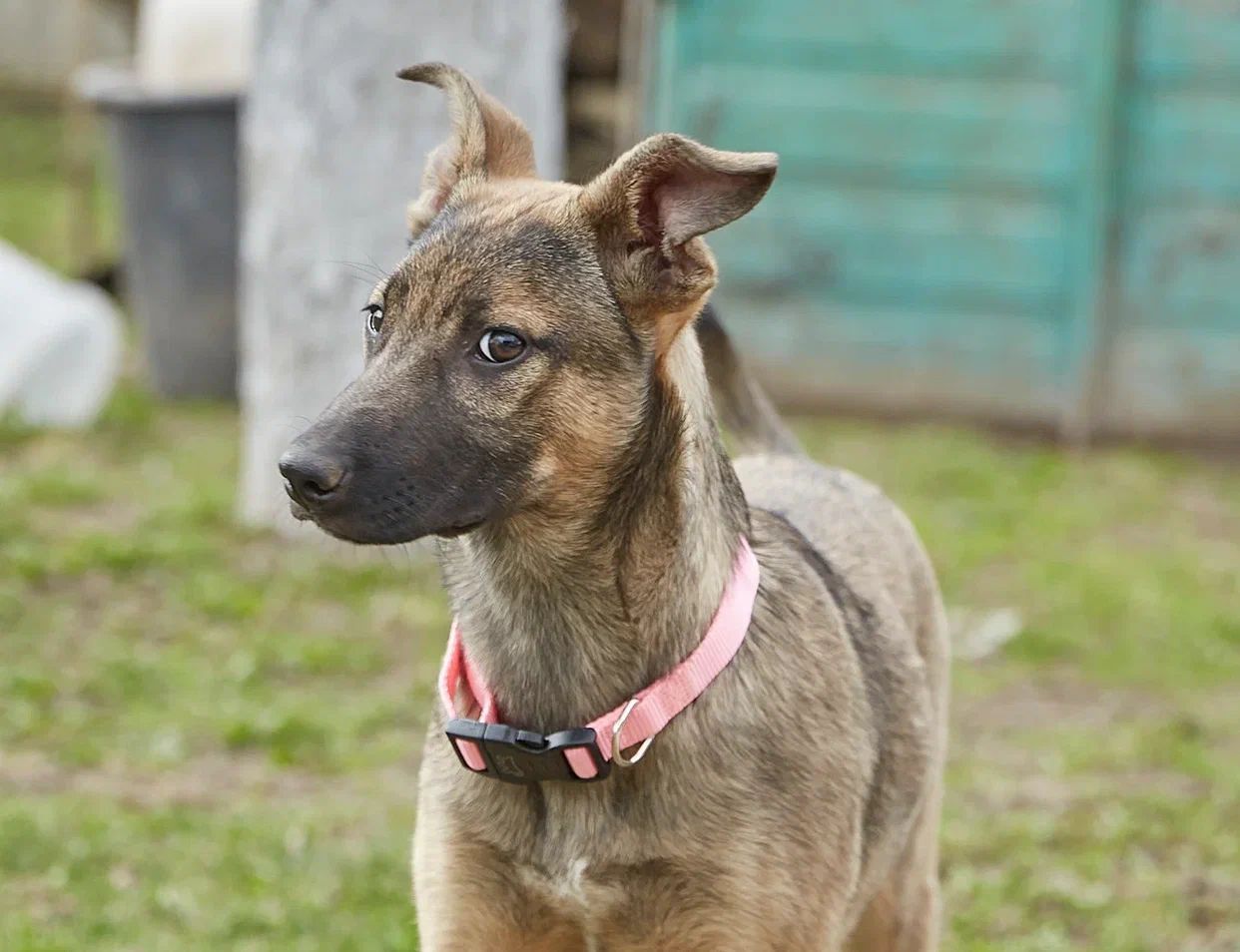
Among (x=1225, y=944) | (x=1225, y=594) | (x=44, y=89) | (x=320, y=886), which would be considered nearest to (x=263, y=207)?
(x=320, y=886)

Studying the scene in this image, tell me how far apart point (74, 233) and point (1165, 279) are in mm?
6523

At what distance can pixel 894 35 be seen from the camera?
32.6 feet

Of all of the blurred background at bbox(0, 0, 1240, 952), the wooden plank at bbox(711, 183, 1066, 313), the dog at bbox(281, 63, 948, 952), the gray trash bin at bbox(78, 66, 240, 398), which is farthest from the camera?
the wooden plank at bbox(711, 183, 1066, 313)

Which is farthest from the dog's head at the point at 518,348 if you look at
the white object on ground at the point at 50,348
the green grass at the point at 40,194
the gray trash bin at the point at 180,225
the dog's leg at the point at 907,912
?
the green grass at the point at 40,194

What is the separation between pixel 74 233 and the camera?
1216 cm

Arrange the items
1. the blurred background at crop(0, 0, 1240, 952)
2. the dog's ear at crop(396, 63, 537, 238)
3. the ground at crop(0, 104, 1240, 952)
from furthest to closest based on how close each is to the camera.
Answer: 1. the blurred background at crop(0, 0, 1240, 952)
2. the ground at crop(0, 104, 1240, 952)
3. the dog's ear at crop(396, 63, 537, 238)

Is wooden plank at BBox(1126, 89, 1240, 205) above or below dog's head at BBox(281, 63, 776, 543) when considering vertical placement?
below

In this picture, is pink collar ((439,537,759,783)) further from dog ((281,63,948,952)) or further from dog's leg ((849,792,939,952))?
dog's leg ((849,792,939,952))

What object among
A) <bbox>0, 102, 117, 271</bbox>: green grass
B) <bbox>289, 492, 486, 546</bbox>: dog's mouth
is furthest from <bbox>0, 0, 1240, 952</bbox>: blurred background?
<bbox>289, 492, 486, 546</bbox>: dog's mouth

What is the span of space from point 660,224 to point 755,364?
278 inches

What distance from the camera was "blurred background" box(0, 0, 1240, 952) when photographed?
210 inches

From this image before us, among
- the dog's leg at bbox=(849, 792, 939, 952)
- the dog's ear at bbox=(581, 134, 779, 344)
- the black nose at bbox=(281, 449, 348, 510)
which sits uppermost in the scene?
the dog's ear at bbox=(581, 134, 779, 344)

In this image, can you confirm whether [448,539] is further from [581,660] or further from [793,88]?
[793,88]

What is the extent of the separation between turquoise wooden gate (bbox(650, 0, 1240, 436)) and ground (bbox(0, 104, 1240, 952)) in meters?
0.85
